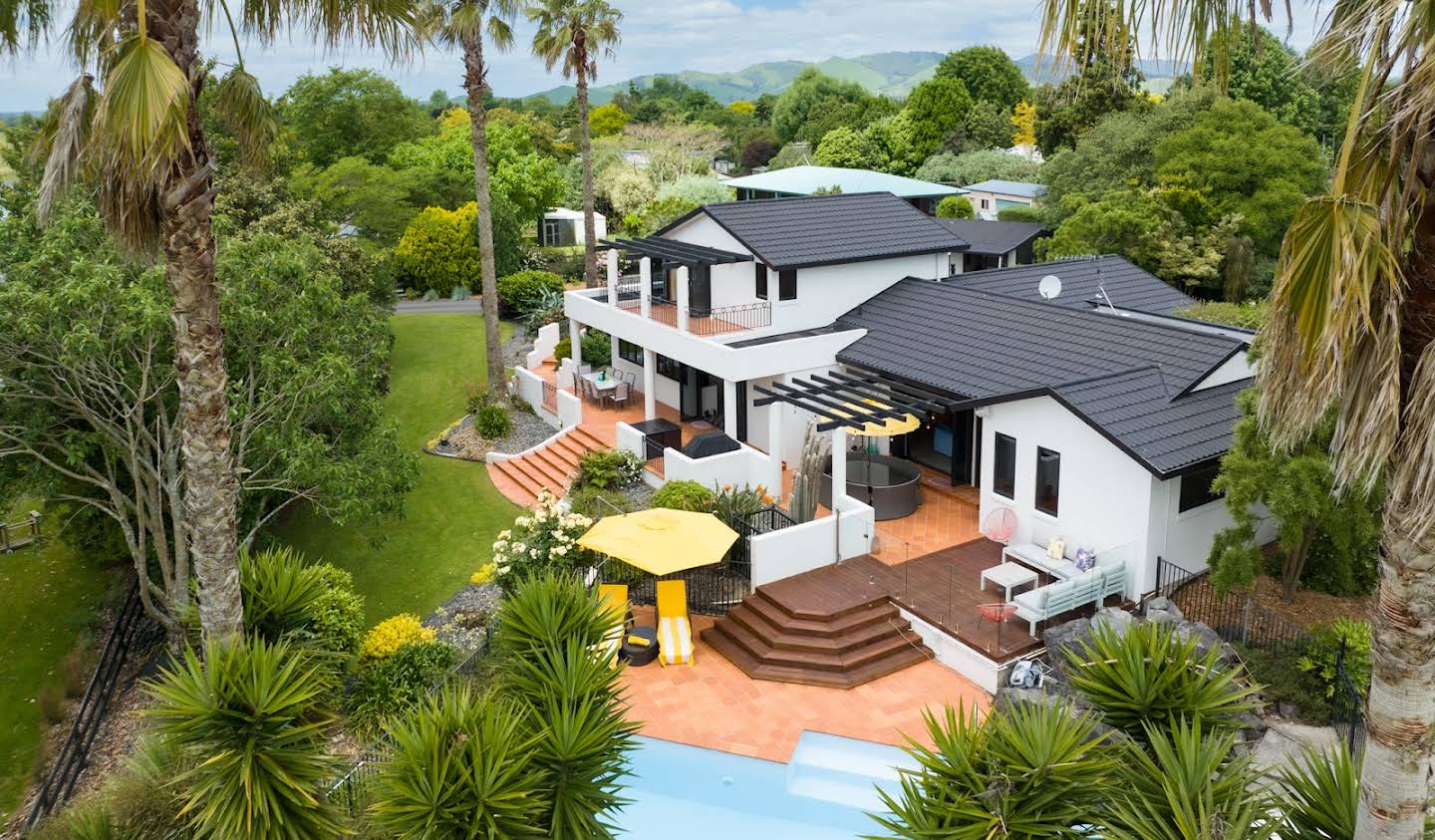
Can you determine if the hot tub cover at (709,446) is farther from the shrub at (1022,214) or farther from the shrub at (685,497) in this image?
the shrub at (1022,214)

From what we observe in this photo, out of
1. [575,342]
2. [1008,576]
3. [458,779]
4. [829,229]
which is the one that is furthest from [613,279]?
[458,779]

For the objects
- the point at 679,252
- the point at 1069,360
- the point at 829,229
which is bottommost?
the point at 1069,360

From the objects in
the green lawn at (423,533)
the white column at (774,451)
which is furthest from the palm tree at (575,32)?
the white column at (774,451)

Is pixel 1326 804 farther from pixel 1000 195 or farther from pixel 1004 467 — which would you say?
pixel 1000 195

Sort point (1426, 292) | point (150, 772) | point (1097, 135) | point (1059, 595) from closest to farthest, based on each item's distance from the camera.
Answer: point (1426, 292) → point (150, 772) → point (1059, 595) → point (1097, 135)

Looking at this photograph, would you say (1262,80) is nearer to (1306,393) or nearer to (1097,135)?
(1097,135)

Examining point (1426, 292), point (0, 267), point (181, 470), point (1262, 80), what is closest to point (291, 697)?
point (1426, 292)
